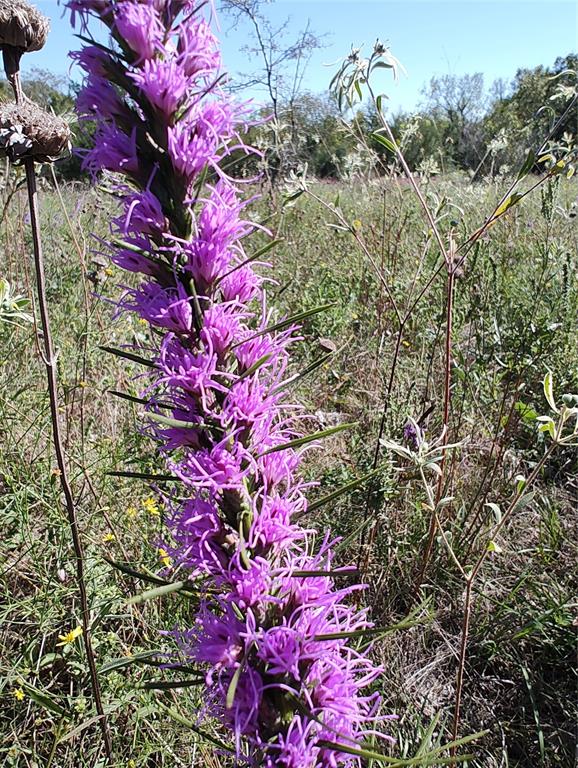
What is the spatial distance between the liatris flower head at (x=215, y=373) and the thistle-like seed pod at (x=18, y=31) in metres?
0.46

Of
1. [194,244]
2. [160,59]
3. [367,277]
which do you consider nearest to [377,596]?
[194,244]

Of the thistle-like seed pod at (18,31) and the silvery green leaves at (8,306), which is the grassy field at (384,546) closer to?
the silvery green leaves at (8,306)

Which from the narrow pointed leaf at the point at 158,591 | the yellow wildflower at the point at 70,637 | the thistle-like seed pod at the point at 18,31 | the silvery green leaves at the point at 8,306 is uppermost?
the thistle-like seed pod at the point at 18,31

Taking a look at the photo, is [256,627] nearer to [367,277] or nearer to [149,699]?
[149,699]

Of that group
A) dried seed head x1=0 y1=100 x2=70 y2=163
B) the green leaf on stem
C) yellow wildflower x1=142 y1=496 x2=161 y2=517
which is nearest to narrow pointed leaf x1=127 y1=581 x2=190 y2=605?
the green leaf on stem

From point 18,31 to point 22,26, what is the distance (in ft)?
0.05

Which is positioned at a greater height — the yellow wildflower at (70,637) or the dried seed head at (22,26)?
the dried seed head at (22,26)

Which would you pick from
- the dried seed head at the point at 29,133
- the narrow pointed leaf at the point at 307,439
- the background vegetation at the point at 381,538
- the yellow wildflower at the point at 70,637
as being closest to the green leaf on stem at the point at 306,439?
the narrow pointed leaf at the point at 307,439

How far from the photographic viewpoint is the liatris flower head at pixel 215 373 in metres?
0.86

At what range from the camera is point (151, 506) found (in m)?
2.33

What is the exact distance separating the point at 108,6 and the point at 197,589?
0.93 meters

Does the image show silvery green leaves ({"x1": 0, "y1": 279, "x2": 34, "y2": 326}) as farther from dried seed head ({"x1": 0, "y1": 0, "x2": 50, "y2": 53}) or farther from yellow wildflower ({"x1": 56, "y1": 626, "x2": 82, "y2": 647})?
yellow wildflower ({"x1": 56, "y1": 626, "x2": 82, "y2": 647})

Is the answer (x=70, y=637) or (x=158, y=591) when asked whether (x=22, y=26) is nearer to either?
(x=158, y=591)

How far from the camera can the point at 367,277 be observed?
Result: 4.74 metres
